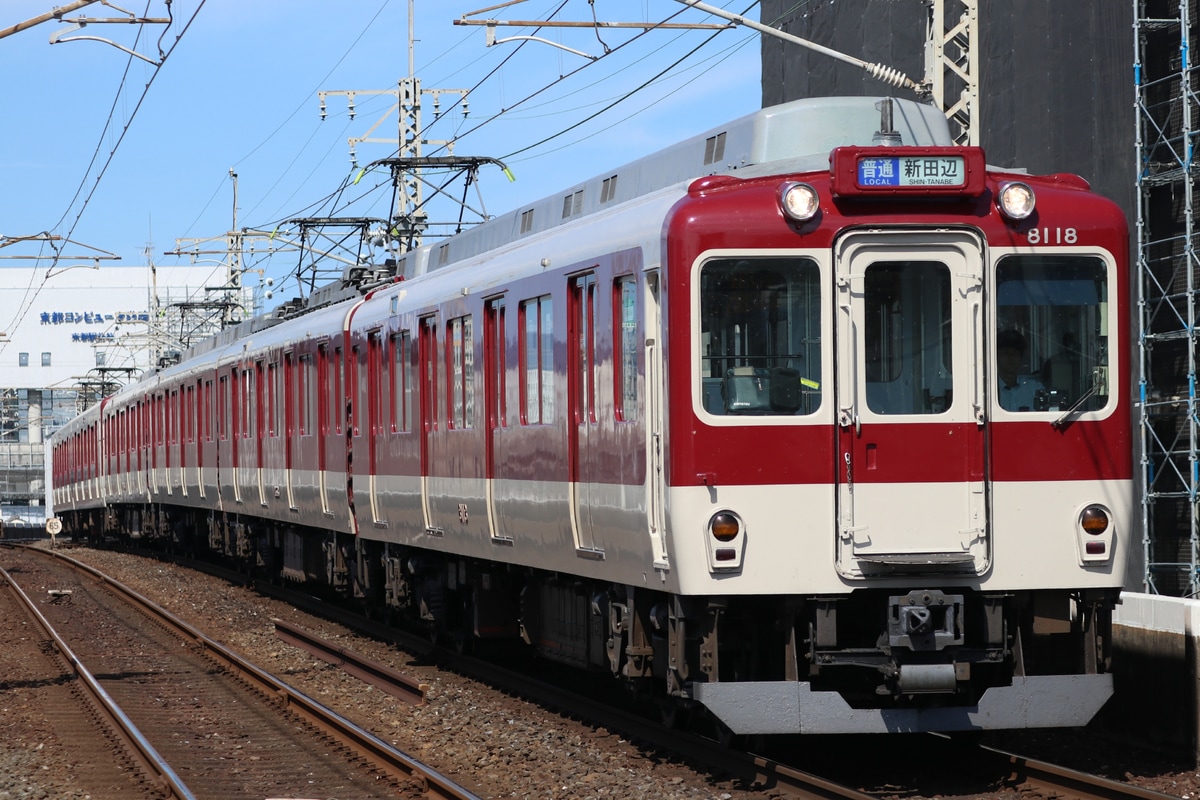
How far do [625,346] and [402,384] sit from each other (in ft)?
18.0

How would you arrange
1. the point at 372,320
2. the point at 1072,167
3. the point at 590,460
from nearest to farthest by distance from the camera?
the point at 590,460
the point at 372,320
the point at 1072,167

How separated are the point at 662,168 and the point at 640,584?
273 cm

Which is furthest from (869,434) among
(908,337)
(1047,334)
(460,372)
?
(460,372)

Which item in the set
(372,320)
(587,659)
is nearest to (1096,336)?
(587,659)

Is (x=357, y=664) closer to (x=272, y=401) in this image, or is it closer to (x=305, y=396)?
(x=305, y=396)

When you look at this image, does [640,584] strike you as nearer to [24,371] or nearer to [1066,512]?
[1066,512]

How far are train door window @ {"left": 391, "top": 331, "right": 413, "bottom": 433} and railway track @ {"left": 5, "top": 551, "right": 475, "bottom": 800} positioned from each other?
2390 millimetres

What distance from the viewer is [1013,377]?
8.65 metres

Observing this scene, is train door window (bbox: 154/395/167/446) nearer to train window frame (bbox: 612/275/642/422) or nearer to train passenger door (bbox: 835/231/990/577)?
train window frame (bbox: 612/275/642/422)

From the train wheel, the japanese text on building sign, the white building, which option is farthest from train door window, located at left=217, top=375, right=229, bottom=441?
the japanese text on building sign

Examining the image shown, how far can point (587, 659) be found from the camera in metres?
11.1

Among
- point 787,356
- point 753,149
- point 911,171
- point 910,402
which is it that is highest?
point 753,149

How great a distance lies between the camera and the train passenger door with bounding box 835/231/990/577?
845cm

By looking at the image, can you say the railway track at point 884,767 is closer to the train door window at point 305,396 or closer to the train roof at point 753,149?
the train roof at point 753,149
